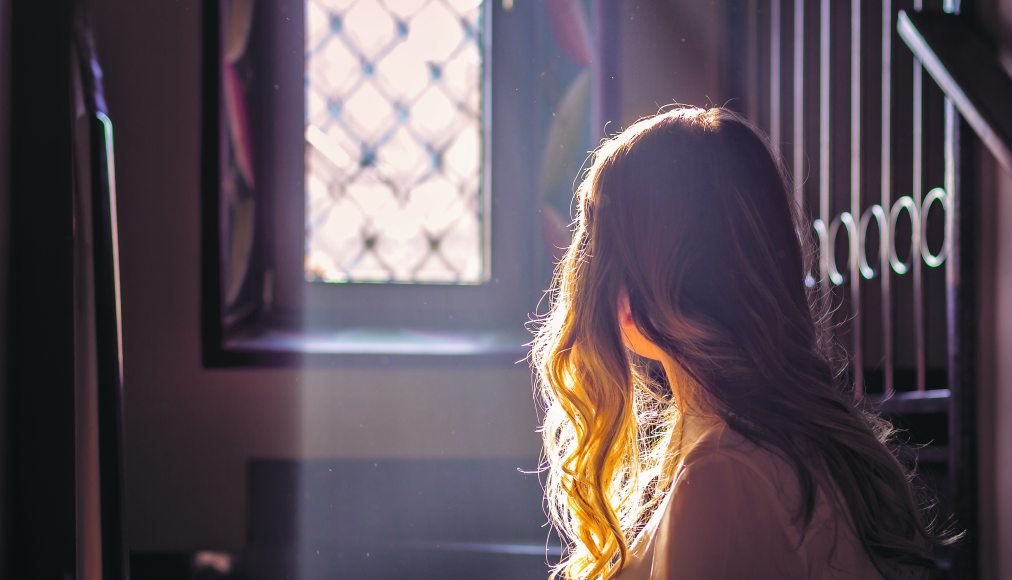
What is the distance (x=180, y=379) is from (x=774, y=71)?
169 cm

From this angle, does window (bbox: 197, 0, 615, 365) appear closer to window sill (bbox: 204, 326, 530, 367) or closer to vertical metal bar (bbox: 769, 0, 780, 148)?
window sill (bbox: 204, 326, 530, 367)

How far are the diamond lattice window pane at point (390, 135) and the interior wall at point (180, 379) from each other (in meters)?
0.35

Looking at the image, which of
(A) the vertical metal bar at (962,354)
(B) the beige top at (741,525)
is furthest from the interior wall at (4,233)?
(A) the vertical metal bar at (962,354)

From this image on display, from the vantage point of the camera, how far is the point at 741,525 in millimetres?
620

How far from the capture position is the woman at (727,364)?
63cm

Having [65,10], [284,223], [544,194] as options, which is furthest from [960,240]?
[284,223]

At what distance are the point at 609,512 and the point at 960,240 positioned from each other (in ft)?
2.34

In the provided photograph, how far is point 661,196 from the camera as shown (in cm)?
73

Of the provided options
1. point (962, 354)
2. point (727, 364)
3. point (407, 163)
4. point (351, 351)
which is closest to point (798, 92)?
point (962, 354)

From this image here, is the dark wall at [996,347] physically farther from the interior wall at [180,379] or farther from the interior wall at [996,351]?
the interior wall at [180,379]

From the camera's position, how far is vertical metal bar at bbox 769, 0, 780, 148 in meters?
1.99

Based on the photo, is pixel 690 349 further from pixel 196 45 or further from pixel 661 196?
pixel 196 45

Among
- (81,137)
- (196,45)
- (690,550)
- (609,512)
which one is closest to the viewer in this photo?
(690,550)

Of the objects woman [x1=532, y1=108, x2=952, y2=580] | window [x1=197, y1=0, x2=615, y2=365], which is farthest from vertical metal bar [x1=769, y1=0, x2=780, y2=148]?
woman [x1=532, y1=108, x2=952, y2=580]
